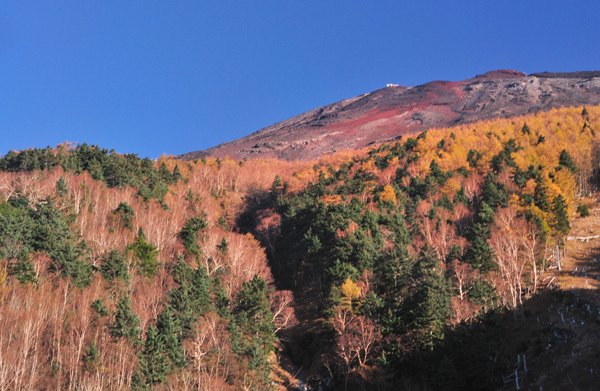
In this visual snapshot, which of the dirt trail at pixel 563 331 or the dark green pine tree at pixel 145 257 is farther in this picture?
the dark green pine tree at pixel 145 257

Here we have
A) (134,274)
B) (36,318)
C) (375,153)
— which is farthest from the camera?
(375,153)

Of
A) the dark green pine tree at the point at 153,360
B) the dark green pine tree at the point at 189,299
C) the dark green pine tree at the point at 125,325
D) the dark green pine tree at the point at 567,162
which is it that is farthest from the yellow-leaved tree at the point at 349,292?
the dark green pine tree at the point at 567,162

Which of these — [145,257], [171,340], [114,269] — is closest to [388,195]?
[145,257]

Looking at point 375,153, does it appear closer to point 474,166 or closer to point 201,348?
point 474,166

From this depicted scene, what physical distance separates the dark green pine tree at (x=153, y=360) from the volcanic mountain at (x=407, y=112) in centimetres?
9439

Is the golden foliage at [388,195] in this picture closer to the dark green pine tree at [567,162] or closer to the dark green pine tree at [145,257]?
the dark green pine tree at [567,162]

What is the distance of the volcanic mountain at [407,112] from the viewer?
116250 mm

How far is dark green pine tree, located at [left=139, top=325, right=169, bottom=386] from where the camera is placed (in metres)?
22.5

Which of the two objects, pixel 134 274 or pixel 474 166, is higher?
pixel 474 166

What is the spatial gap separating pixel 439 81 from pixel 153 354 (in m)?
158

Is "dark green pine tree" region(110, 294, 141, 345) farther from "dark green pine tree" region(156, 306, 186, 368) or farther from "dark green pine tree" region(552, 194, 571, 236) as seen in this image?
"dark green pine tree" region(552, 194, 571, 236)

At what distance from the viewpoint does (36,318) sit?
22.0 metres

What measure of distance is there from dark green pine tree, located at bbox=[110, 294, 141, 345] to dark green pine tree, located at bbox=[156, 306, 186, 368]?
4.49 feet

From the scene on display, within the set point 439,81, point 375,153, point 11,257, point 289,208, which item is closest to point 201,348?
point 11,257
